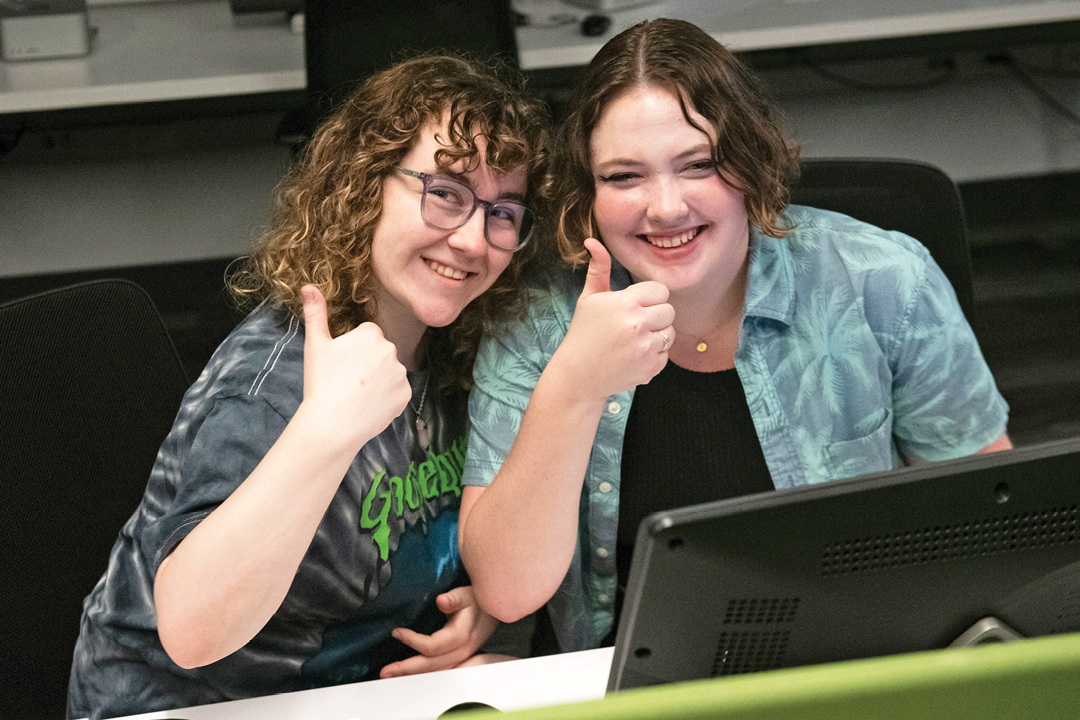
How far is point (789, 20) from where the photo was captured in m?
2.95

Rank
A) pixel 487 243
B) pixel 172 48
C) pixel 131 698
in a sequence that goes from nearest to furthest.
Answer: pixel 131 698 → pixel 487 243 → pixel 172 48

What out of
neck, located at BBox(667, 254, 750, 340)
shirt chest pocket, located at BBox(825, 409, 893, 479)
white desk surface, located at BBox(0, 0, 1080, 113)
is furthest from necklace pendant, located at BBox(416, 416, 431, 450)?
white desk surface, located at BBox(0, 0, 1080, 113)

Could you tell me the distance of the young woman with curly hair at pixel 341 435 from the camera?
941mm

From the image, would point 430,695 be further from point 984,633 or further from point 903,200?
point 903,200

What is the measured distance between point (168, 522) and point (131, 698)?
9.6 inches

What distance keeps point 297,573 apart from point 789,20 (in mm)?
2441

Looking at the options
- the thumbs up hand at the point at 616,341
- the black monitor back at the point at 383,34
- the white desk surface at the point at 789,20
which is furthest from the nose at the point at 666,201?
the white desk surface at the point at 789,20

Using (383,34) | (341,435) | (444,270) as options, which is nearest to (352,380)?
(341,435)

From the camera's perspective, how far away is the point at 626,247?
3.96 ft

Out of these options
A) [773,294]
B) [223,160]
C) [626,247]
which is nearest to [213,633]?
[626,247]

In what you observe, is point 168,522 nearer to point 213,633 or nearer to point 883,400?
point 213,633

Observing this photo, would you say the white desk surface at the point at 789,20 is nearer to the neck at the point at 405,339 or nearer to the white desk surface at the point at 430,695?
the neck at the point at 405,339

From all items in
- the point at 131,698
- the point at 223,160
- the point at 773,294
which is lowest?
the point at 223,160

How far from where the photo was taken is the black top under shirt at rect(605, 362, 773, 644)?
1.30m
